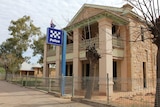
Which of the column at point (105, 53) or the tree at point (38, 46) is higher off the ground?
the tree at point (38, 46)

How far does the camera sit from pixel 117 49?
663 inches

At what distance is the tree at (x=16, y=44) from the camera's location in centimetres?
3753

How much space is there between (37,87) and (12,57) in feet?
66.0

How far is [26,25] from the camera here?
39531mm

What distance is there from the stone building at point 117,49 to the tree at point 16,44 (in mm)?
20512

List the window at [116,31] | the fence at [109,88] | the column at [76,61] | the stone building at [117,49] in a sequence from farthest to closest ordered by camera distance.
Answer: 1. the column at [76,61]
2. the window at [116,31]
3. the stone building at [117,49]
4. the fence at [109,88]

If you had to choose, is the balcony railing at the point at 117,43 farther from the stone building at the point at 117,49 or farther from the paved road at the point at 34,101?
the paved road at the point at 34,101

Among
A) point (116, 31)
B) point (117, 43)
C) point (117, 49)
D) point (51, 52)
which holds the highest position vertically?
point (116, 31)

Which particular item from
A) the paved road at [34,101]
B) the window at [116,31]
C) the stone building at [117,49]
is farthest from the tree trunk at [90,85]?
the window at [116,31]

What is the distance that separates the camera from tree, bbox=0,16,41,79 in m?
37.5

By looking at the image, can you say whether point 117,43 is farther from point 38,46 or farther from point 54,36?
point 38,46

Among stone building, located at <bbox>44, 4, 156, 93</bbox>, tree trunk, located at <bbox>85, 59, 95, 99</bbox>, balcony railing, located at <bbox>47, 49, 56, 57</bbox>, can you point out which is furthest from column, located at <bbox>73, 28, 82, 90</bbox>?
tree trunk, located at <bbox>85, 59, 95, 99</bbox>

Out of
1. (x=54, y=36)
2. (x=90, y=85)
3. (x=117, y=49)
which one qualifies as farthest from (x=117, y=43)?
(x=90, y=85)

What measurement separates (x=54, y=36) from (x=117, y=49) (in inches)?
218
